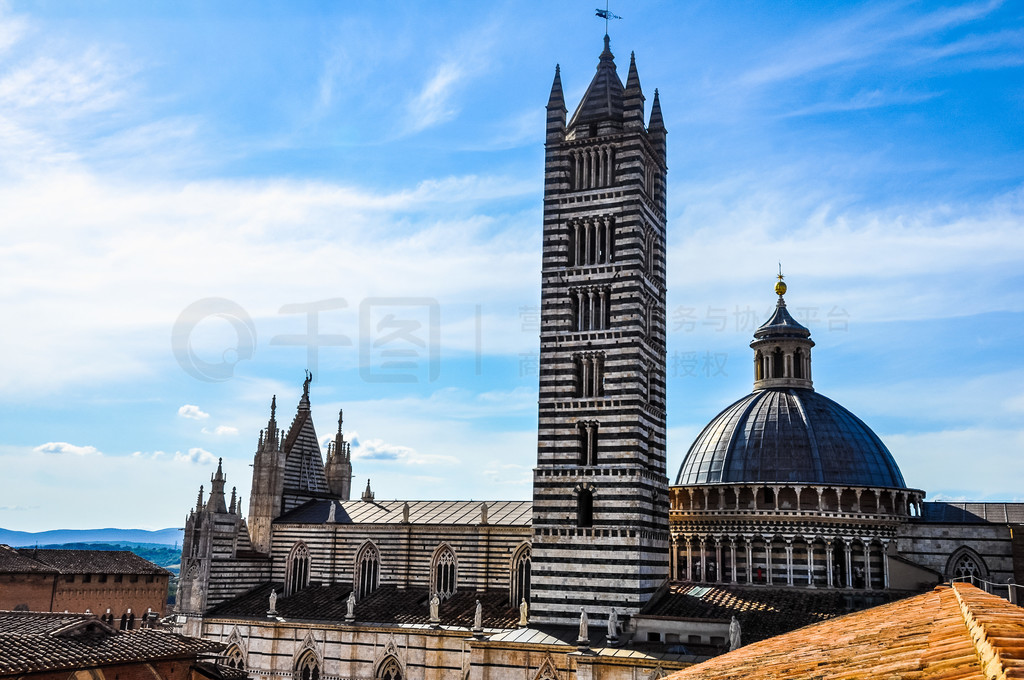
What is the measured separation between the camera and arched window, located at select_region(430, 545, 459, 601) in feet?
128

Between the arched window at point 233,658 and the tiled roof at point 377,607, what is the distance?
138cm

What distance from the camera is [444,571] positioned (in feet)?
130

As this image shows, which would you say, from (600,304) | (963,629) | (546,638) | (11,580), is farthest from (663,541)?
(11,580)

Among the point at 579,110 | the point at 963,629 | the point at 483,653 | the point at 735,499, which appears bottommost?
the point at 483,653

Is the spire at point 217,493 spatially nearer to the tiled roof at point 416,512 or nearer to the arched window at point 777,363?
the tiled roof at point 416,512

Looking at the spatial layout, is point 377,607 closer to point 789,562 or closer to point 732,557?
point 732,557

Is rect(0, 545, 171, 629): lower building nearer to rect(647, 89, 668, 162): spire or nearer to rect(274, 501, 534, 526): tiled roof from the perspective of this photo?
rect(274, 501, 534, 526): tiled roof

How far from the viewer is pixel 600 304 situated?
3453cm

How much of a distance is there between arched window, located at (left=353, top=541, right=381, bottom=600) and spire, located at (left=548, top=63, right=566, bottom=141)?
20343mm

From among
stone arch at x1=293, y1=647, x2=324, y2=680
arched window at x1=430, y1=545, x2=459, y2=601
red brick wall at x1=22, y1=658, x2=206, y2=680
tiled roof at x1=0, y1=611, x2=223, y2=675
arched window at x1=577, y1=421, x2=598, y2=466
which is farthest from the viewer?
arched window at x1=430, y1=545, x2=459, y2=601

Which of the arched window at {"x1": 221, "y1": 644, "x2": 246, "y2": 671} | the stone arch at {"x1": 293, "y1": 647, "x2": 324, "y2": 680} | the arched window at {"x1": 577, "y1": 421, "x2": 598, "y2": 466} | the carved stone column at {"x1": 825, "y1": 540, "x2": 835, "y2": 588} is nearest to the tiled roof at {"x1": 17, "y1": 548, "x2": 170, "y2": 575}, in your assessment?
the arched window at {"x1": 221, "y1": 644, "x2": 246, "y2": 671}

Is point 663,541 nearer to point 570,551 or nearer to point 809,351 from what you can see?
point 570,551

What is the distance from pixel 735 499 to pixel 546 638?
10.0 m

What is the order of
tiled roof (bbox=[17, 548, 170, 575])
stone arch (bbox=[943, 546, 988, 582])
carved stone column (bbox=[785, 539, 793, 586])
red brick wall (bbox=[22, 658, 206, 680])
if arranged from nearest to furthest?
red brick wall (bbox=[22, 658, 206, 680]) → stone arch (bbox=[943, 546, 988, 582]) → carved stone column (bbox=[785, 539, 793, 586]) → tiled roof (bbox=[17, 548, 170, 575])
